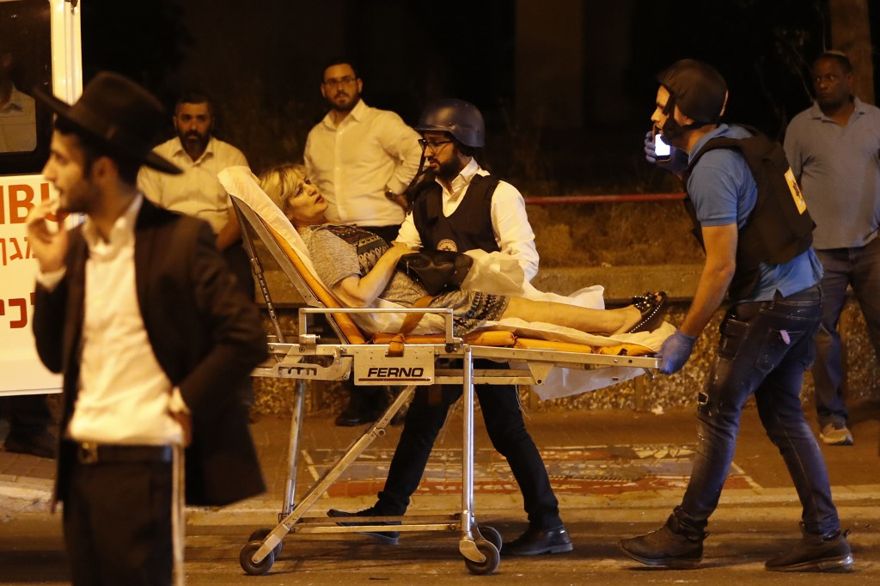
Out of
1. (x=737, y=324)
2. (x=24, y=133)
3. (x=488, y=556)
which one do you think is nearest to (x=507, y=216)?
(x=737, y=324)

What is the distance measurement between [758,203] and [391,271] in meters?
1.51

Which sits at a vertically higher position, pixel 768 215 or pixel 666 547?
pixel 768 215

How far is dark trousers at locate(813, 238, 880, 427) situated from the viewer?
8.85 meters

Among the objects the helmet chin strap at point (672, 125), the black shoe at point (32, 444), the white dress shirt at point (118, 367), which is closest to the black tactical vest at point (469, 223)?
the helmet chin strap at point (672, 125)

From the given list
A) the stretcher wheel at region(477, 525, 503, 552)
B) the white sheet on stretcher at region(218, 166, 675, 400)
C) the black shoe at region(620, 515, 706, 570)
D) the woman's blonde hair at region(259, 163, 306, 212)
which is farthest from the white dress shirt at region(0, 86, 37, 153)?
the black shoe at region(620, 515, 706, 570)

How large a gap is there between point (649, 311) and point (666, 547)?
3.15 ft

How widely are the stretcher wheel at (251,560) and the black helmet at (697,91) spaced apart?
2.43 m

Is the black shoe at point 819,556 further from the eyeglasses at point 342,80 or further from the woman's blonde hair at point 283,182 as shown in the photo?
the eyeglasses at point 342,80

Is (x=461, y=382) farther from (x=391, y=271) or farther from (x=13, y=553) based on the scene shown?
(x=13, y=553)

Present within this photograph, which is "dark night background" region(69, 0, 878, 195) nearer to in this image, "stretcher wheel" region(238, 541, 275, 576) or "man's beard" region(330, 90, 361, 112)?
"man's beard" region(330, 90, 361, 112)

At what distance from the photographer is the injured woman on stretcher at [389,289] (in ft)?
21.5

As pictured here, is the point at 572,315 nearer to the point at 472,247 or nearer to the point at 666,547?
the point at 472,247

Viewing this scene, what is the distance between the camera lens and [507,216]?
6.74m

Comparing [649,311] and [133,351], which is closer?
[133,351]
